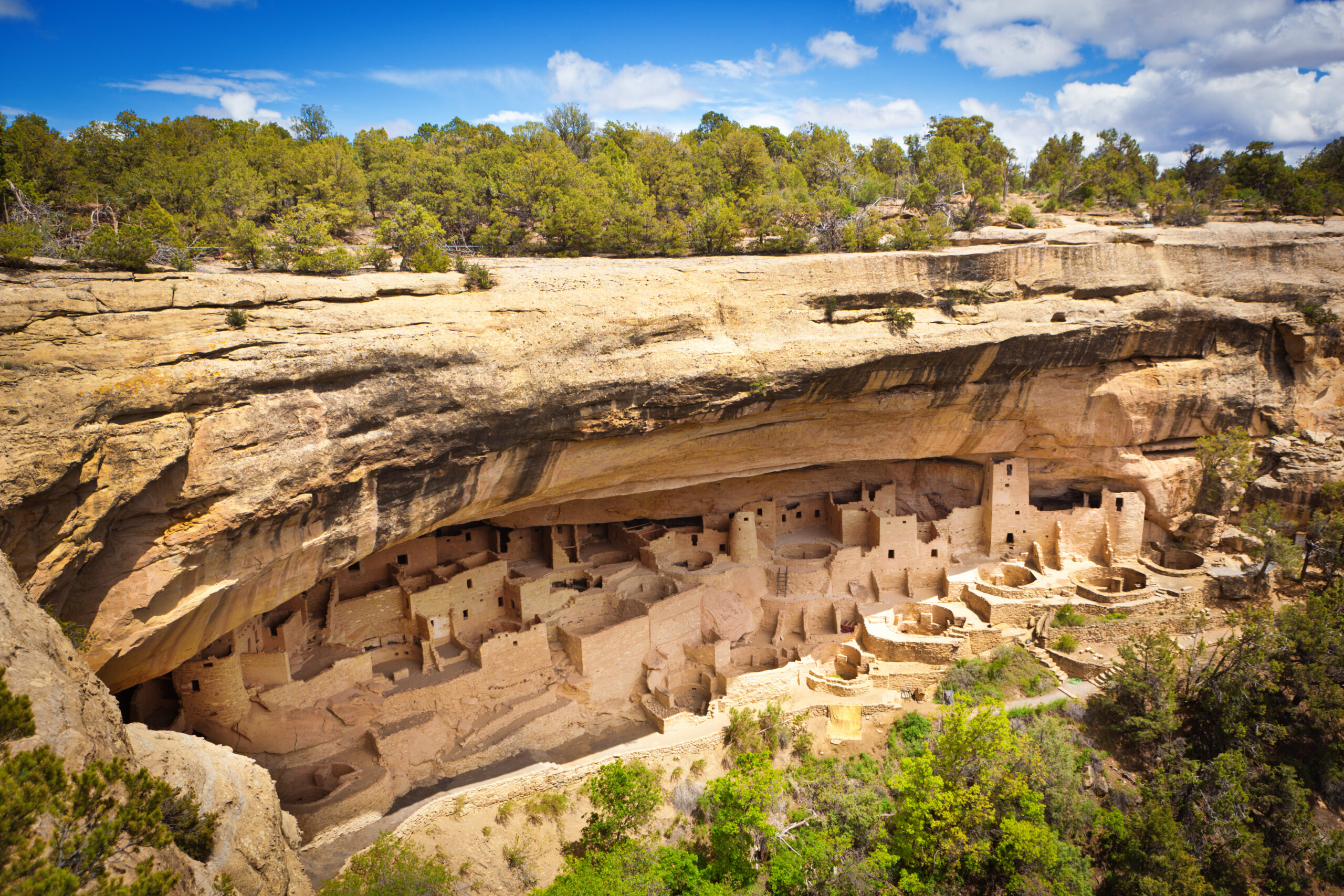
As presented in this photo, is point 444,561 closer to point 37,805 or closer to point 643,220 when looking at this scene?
point 643,220

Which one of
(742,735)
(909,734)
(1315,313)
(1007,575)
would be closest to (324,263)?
(742,735)

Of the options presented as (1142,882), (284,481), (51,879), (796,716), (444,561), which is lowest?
(1142,882)

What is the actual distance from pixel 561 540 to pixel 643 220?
8993 mm

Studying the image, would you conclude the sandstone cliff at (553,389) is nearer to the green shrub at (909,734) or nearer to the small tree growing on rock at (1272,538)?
the small tree growing on rock at (1272,538)

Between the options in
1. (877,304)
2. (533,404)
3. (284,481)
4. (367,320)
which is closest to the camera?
(284,481)

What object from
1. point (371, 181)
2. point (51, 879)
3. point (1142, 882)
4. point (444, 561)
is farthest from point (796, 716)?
point (371, 181)

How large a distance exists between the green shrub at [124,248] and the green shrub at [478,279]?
190 inches

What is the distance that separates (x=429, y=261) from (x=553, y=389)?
391 cm

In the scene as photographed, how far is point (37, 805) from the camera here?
536cm

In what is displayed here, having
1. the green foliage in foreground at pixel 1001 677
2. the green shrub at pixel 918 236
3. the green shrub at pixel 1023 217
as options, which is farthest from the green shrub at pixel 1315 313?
the green foliage in foreground at pixel 1001 677

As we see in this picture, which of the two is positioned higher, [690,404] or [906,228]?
[906,228]

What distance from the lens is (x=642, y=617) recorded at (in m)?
18.7

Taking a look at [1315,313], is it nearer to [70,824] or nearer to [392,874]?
[392,874]

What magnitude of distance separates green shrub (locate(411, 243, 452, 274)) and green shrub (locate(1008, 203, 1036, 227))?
19144mm
